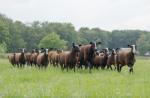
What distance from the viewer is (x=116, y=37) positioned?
18825 centimetres

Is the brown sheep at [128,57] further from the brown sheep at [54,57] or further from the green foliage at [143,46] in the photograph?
the green foliage at [143,46]

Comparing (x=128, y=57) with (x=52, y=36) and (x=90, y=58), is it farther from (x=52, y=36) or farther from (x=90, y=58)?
(x=52, y=36)

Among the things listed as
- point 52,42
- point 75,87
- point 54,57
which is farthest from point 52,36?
point 75,87

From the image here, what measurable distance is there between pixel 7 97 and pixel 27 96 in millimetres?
531

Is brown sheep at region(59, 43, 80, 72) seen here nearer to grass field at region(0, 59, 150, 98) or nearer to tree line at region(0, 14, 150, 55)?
grass field at region(0, 59, 150, 98)

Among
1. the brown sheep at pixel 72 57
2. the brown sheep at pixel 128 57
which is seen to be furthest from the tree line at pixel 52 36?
the brown sheep at pixel 128 57

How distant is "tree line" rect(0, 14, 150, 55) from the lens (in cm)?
13112

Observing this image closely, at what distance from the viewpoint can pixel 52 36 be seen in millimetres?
131125

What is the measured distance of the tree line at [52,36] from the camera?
13112cm

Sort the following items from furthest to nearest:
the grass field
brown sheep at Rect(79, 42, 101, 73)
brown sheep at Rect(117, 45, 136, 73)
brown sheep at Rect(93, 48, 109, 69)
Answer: brown sheep at Rect(93, 48, 109, 69), brown sheep at Rect(79, 42, 101, 73), brown sheep at Rect(117, 45, 136, 73), the grass field

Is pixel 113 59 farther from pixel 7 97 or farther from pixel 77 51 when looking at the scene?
pixel 7 97

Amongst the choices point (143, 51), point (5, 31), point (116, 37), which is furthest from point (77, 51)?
point (116, 37)

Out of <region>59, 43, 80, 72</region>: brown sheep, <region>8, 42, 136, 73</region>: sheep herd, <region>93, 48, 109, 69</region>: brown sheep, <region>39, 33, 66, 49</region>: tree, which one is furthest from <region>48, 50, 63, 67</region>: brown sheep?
<region>39, 33, 66, 49</region>: tree

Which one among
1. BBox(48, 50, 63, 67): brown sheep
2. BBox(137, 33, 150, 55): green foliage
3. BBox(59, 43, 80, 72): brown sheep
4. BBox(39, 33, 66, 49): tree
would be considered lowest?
BBox(137, 33, 150, 55): green foliage
